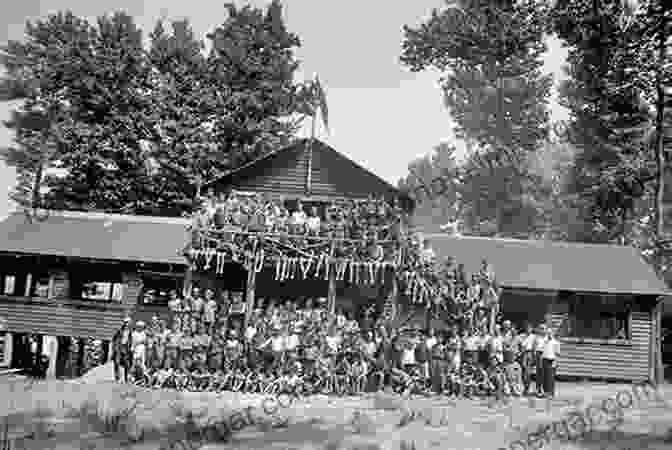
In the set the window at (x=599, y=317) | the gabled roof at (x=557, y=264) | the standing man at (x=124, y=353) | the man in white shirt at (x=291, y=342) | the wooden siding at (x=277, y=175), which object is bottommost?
the standing man at (x=124, y=353)

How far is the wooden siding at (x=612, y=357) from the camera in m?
20.6

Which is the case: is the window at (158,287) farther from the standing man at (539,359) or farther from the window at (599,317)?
the window at (599,317)

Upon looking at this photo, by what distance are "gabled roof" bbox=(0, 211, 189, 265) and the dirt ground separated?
7.43m

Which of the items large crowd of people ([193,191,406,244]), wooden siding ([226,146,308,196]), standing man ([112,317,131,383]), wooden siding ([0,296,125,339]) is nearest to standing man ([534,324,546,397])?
large crowd of people ([193,191,406,244])

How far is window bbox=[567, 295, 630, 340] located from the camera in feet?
68.4

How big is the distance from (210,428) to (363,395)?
212 inches

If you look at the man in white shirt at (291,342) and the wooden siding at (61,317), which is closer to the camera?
the man in white shirt at (291,342)

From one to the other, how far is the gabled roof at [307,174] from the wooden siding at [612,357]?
8.46 metres

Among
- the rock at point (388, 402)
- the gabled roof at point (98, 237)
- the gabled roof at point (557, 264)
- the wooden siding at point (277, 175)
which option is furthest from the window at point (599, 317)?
the gabled roof at point (98, 237)

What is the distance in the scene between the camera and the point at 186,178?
110 feet

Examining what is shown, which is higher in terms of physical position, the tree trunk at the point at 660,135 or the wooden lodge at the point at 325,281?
the tree trunk at the point at 660,135

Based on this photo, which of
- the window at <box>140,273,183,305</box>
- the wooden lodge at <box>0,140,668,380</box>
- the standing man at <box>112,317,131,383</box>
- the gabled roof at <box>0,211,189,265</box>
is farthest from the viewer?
the window at <box>140,273,183,305</box>

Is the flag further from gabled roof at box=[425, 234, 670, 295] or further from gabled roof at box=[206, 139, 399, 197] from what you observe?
gabled roof at box=[425, 234, 670, 295]

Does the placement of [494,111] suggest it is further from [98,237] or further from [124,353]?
[124,353]
